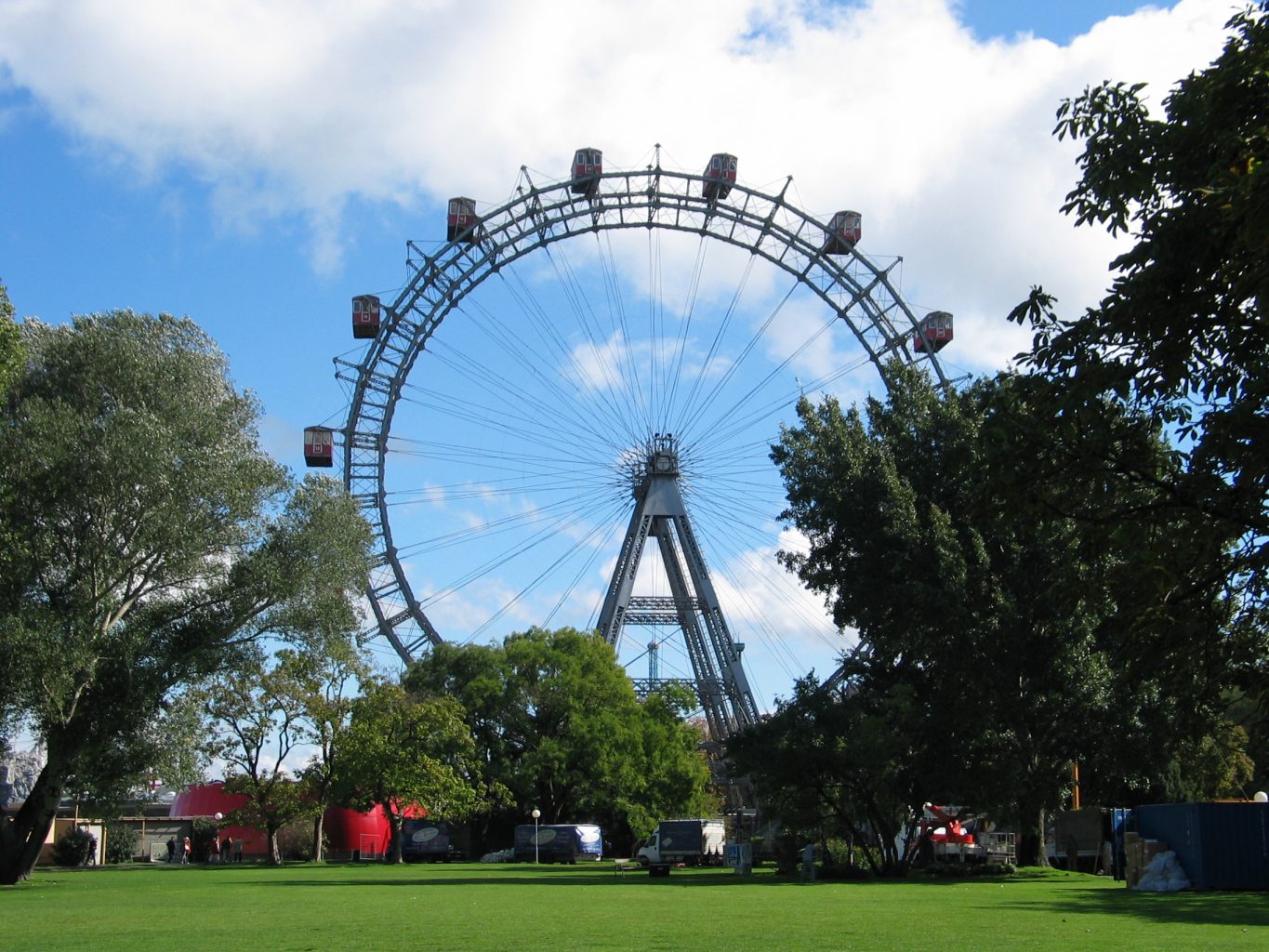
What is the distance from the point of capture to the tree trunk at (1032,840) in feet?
112

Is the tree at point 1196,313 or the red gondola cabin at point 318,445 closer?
the tree at point 1196,313

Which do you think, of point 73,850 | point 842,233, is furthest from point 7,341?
point 73,850

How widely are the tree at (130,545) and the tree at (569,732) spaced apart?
82.2ft

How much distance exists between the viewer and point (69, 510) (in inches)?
1199

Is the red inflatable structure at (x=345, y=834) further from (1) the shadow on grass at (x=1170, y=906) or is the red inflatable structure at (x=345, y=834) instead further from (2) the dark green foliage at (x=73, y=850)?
(1) the shadow on grass at (x=1170, y=906)

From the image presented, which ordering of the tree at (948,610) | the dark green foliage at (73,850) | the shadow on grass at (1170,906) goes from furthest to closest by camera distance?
the dark green foliage at (73,850)
the tree at (948,610)
the shadow on grass at (1170,906)

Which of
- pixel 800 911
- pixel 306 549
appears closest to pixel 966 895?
pixel 800 911

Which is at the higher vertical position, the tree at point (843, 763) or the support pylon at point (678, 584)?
the support pylon at point (678, 584)

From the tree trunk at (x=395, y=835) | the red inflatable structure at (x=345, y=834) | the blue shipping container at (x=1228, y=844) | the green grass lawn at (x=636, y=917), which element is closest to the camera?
the green grass lawn at (x=636, y=917)

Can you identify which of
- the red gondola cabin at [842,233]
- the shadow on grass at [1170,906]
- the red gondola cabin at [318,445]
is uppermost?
the red gondola cabin at [842,233]

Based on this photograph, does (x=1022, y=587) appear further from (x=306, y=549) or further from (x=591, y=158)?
(x=591, y=158)

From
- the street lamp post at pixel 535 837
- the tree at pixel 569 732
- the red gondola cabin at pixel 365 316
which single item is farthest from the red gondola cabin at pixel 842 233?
the street lamp post at pixel 535 837

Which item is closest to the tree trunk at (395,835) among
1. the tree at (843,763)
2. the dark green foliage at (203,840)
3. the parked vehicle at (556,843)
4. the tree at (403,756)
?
the tree at (403,756)

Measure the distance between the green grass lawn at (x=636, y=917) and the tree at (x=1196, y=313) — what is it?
19.6 ft
